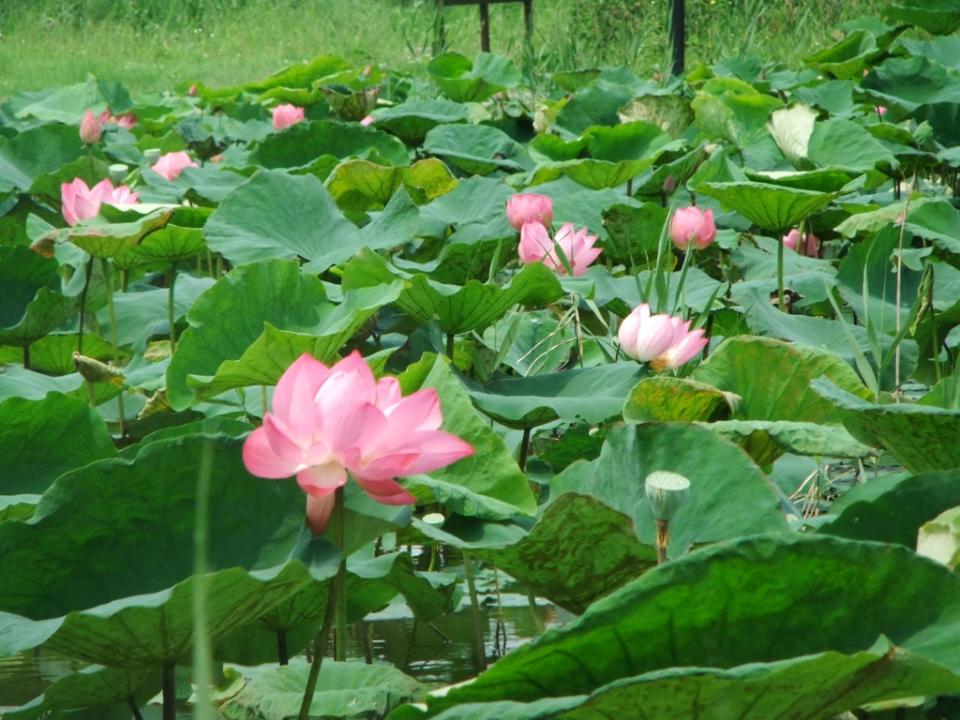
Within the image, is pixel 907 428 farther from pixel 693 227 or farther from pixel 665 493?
pixel 693 227

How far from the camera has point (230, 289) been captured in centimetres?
124

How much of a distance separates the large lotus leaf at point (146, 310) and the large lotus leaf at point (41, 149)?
76 cm

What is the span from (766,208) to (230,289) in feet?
2.54

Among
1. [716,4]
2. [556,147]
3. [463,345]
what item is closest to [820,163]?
[556,147]

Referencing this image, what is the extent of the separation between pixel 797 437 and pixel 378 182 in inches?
48.8

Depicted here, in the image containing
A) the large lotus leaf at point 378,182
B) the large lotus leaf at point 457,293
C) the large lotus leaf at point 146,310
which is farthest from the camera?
the large lotus leaf at point 378,182

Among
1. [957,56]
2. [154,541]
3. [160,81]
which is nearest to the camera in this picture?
[154,541]

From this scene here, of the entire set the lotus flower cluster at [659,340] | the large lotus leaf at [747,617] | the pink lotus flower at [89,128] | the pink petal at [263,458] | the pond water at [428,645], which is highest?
the pink petal at [263,458]

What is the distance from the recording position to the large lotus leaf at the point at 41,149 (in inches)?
102

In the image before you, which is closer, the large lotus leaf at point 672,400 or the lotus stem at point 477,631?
the large lotus leaf at point 672,400

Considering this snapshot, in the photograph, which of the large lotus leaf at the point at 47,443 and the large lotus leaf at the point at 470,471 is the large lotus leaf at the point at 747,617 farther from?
the large lotus leaf at the point at 47,443

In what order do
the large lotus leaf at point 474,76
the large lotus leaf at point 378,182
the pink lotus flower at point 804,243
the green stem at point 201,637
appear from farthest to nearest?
the large lotus leaf at point 474,76 → the pink lotus flower at point 804,243 → the large lotus leaf at point 378,182 → the green stem at point 201,637

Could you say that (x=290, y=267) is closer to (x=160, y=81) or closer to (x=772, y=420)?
(x=772, y=420)

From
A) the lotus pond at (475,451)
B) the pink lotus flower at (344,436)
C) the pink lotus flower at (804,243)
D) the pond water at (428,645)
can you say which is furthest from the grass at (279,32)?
the pink lotus flower at (344,436)
